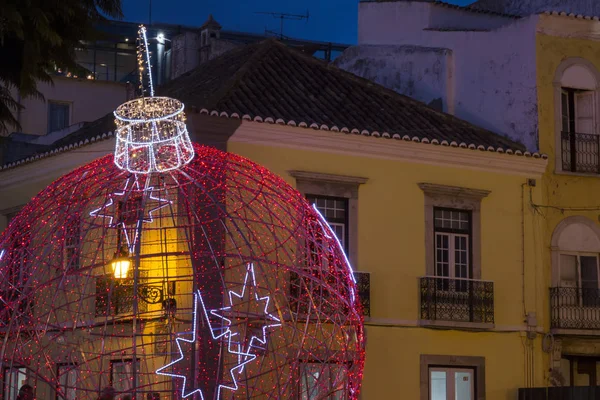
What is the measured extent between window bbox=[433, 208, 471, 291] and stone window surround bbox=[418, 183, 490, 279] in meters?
0.11

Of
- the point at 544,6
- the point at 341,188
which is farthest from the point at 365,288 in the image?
the point at 544,6

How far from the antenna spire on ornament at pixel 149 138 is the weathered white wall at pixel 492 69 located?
35.7 ft

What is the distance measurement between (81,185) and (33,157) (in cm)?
900

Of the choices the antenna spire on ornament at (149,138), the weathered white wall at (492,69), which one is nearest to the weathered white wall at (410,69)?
the weathered white wall at (492,69)

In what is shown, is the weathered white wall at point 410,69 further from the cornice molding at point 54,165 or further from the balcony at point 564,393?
the cornice molding at point 54,165

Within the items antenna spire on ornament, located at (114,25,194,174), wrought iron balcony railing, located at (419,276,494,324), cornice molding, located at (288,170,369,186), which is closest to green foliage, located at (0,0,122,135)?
antenna spire on ornament, located at (114,25,194,174)

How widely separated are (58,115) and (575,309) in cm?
1566

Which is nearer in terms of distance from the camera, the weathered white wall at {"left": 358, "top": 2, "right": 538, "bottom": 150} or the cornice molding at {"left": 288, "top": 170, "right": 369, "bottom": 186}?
the cornice molding at {"left": 288, "top": 170, "right": 369, "bottom": 186}

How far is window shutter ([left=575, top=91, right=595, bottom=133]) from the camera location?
2508 cm

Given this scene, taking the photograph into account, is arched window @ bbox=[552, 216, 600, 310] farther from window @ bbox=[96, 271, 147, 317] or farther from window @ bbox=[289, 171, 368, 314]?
window @ bbox=[96, 271, 147, 317]

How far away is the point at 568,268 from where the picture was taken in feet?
80.1

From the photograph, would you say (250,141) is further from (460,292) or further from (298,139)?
(460,292)

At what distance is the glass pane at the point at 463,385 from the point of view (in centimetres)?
2303

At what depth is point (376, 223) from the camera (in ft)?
74.0
